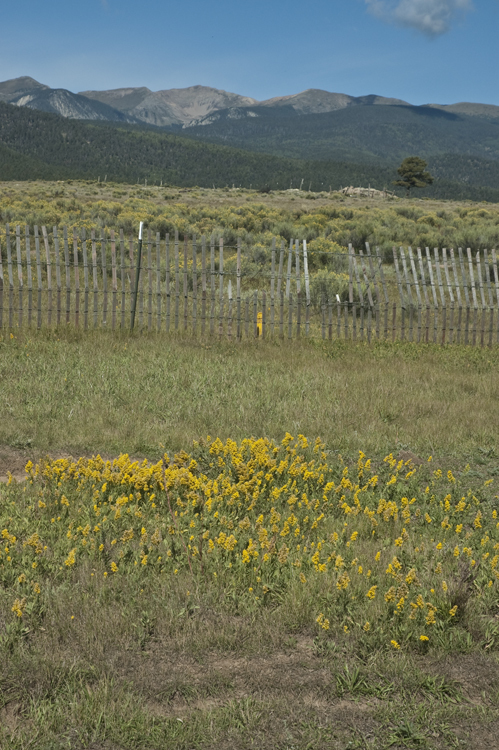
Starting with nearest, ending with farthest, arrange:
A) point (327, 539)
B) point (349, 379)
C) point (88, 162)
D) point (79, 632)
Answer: point (79, 632) < point (327, 539) < point (349, 379) < point (88, 162)

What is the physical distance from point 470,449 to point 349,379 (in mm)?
2531

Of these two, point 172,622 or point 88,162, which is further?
point 88,162

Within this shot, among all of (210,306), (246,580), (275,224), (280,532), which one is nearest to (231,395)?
(280,532)

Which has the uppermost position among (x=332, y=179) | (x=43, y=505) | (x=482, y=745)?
(x=332, y=179)

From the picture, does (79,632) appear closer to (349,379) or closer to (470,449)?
(470,449)

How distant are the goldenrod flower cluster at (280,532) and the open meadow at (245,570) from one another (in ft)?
0.06

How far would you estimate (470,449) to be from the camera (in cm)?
623

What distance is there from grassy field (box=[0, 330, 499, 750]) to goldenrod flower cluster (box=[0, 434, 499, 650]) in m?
0.02

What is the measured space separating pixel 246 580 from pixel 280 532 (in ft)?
1.71

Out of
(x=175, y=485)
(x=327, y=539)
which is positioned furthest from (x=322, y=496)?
(x=175, y=485)

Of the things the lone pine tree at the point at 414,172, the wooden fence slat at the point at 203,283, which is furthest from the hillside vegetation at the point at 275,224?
the lone pine tree at the point at 414,172

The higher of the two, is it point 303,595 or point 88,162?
point 88,162

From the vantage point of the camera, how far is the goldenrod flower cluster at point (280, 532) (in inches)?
139

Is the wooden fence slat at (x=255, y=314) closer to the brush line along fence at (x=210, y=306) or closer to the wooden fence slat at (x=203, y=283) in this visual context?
the brush line along fence at (x=210, y=306)
